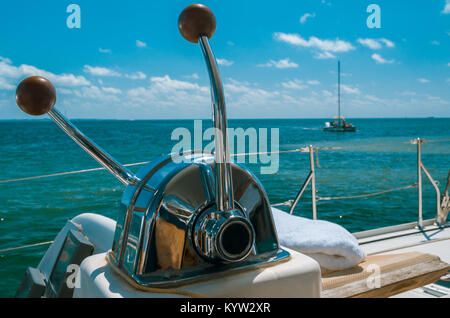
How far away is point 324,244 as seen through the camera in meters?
0.83

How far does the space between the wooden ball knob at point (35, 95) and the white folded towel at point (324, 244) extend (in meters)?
0.53

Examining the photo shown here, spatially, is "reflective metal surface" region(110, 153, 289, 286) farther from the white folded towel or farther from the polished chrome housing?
the white folded towel

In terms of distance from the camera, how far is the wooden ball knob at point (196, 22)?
1.62 feet

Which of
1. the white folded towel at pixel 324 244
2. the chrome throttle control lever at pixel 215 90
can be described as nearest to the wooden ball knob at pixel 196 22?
the chrome throttle control lever at pixel 215 90

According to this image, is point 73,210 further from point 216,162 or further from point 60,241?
point 216,162

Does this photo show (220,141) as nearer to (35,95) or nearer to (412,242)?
(35,95)

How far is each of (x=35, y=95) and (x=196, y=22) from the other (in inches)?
8.6

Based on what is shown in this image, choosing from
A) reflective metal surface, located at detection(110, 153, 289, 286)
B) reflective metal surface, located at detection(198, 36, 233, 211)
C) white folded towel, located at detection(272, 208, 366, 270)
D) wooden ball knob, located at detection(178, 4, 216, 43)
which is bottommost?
white folded towel, located at detection(272, 208, 366, 270)

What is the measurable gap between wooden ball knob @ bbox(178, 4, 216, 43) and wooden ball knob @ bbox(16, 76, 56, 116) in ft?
0.61

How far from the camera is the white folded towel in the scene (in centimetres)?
83

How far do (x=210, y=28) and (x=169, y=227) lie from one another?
0.26 metres

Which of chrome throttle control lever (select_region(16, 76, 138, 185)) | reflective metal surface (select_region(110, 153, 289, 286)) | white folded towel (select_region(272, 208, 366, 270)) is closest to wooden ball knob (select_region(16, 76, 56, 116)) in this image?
chrome throttle control lever (select_region(16, 76, 138, 185))

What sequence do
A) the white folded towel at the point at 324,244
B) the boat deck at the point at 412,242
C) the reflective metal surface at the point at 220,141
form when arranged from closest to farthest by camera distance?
the reflective metal surface at the point at 220,141, the white folded towel at the point at 324,244, the boat deck at the point at 412,242

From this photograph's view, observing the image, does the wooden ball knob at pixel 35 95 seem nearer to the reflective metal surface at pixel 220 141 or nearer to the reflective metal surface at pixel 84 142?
the reflective metal surface at pixel 84 142
